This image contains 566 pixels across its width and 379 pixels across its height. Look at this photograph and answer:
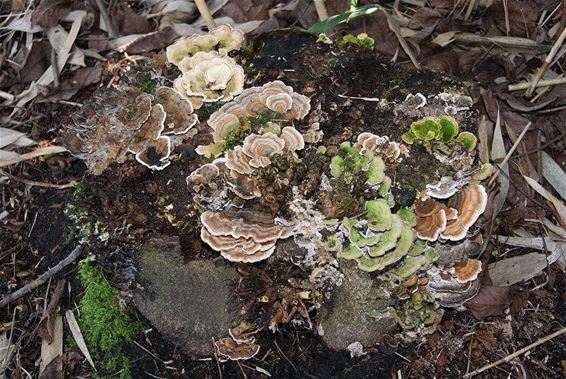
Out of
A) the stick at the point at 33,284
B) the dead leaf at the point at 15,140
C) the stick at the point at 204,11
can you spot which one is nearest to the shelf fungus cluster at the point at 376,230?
the stick at the point at 204,11

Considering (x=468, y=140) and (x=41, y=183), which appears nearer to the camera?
(x=468, y=140)

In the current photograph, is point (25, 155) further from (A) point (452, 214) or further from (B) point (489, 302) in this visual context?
(B) point (489, 302)

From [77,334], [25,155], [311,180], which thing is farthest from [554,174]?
[25,155]

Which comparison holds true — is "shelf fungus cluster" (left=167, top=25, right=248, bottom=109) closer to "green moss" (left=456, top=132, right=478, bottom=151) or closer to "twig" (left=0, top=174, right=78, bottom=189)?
"twig" (left=0, top=174, right=78, bottom=189)

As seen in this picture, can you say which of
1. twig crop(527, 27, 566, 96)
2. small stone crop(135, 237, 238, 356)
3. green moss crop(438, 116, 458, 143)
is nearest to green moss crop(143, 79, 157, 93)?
small stone crop(135, 237, 238, 356)

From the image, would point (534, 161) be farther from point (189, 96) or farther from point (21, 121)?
point (21, 121)

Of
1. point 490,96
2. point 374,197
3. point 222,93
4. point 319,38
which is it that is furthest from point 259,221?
point 490,96

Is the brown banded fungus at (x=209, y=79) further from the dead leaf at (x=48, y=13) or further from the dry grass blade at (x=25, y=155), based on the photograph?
the dead leaf at (x=48, y=13)
